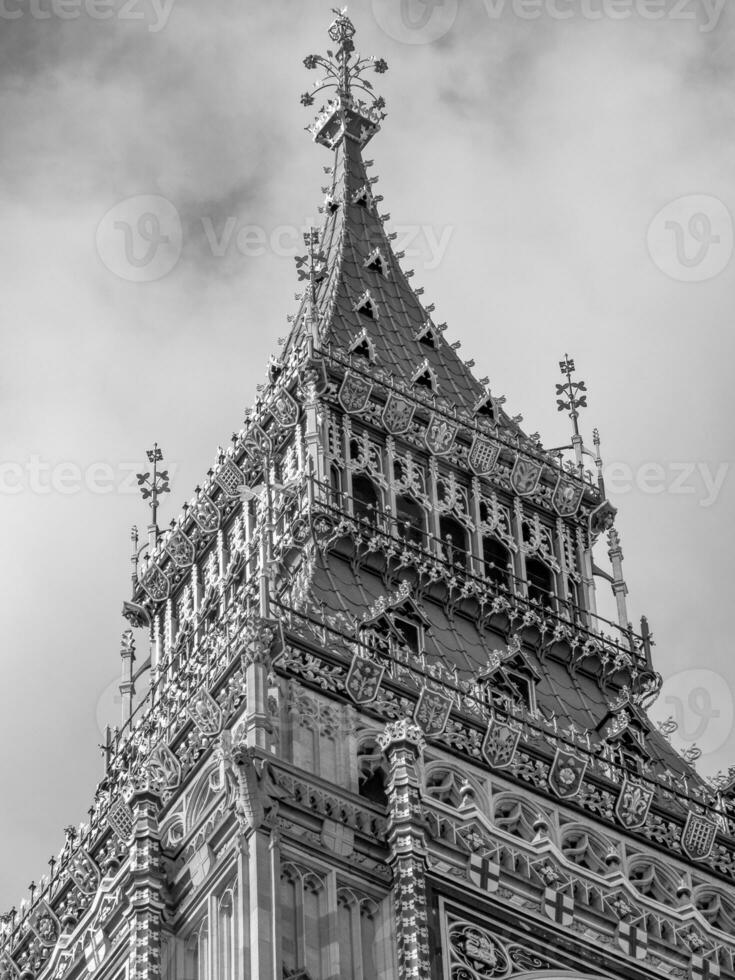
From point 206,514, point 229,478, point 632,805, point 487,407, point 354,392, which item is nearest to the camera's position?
point 632,805

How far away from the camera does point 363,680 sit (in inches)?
2352

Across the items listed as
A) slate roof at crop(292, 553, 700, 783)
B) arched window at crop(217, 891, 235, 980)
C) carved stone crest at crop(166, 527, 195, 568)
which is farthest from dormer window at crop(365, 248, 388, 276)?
arched window at crop(217, 891, 235, 980)

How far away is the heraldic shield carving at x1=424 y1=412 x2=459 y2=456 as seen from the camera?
239 feet

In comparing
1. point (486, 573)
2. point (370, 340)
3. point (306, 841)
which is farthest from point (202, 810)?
point (370, 340)

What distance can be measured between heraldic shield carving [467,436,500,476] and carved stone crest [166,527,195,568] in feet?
22.0

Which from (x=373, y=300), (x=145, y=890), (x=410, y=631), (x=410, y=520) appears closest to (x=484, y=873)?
(x=145, y=890)

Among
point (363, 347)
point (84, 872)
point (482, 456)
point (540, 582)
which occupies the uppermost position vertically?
point (363, 347)

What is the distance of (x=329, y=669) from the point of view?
59.6 metres

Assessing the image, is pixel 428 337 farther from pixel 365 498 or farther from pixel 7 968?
pixel 7 968

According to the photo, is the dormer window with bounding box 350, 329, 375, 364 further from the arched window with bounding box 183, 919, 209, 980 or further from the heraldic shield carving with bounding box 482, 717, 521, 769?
the arched window with bounding box 183, 919, 209, 980

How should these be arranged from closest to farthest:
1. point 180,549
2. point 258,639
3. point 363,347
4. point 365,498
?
1. point 258,639
2. point 365,498
3. point 180,549
4. point 363,347

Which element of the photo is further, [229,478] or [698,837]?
[229,478]

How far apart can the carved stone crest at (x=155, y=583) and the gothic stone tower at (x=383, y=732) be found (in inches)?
2.0

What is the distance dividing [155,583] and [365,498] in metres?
6.82
